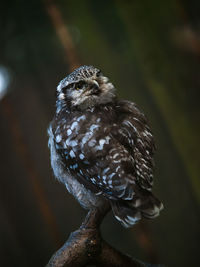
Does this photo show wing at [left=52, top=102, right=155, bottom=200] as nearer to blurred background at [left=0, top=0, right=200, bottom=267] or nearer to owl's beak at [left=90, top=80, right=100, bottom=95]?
owl's beak at [left=90, top=80, right=100, bottom=95]

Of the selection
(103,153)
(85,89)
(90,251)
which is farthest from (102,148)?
(90,251)

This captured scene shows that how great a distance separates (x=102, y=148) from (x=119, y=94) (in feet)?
3.14

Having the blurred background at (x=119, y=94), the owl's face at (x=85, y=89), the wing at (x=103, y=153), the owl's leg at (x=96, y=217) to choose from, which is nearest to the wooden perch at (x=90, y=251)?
the owl's leg at (x=96, y=217)

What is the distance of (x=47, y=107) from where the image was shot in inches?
75.9

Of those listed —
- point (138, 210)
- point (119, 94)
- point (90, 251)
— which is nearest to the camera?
point (138, 210)

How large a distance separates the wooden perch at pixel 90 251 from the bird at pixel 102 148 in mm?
59

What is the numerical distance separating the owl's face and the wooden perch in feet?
1.13

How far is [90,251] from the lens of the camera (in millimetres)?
1084

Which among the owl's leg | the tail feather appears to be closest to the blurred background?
the owl's leg

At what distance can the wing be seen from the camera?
3.25 ft

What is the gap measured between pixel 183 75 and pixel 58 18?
30.1 inches

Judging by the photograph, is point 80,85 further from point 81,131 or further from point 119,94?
point 119,94

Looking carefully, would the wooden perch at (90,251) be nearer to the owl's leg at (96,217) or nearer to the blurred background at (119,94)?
the owl's leg at (96,217)

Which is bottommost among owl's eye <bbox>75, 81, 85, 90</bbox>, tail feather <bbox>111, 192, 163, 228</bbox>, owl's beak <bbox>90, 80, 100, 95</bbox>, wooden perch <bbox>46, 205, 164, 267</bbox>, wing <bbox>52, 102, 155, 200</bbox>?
wooden perch <bbox>46, 205, 164, 267</bbox>
